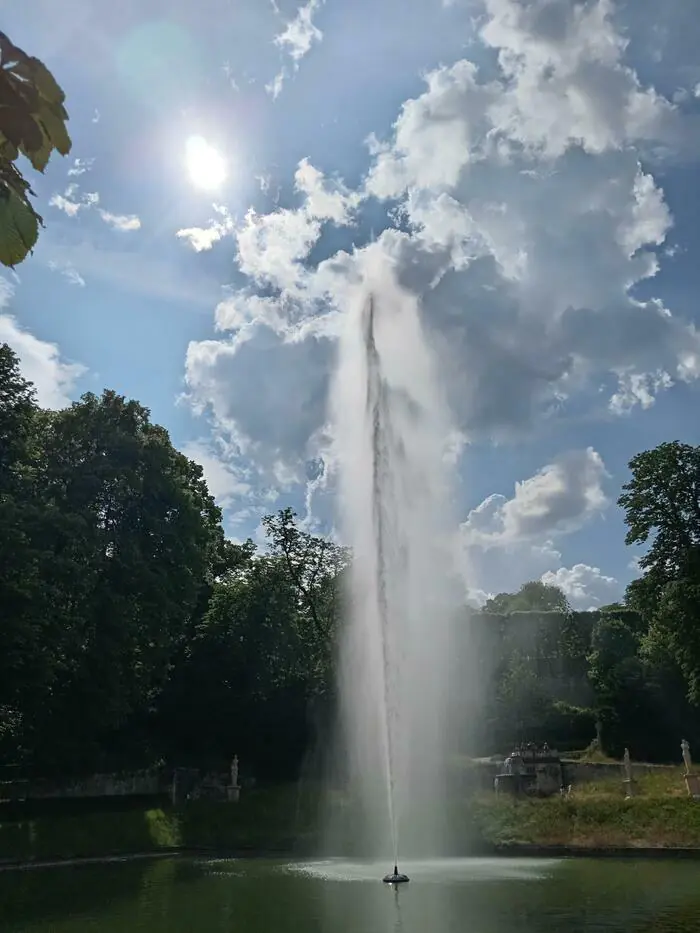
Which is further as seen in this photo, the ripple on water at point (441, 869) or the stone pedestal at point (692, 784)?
the stone pedestal at point (692, 784)

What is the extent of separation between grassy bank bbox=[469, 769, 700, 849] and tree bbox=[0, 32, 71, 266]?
98.2 ft

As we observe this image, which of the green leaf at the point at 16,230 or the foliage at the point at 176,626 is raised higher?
the foliage at the point at 176,626

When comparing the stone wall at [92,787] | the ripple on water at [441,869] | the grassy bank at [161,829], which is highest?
the stone wall at [92,787]

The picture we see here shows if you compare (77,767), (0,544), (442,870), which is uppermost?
(0,544)

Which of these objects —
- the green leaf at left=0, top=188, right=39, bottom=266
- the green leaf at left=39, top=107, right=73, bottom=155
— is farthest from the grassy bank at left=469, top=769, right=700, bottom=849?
the green leaf at left=39, top=107, right=73, bottom=155

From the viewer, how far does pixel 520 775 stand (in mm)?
38062

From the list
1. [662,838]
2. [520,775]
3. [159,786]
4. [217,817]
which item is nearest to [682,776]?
[520,775]

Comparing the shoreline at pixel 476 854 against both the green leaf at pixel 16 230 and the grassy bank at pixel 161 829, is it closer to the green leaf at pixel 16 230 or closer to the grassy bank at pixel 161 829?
the grassy bank at pixel 161 829

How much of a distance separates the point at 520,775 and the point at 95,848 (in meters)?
18.8

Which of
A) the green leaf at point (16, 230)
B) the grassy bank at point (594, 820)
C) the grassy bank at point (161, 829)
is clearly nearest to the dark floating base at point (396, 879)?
the grassy bank at point (594, 820)

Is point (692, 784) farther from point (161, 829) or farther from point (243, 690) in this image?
point (243, 690)

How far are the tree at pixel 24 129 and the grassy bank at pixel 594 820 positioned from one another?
2993cm

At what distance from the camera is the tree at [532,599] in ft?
329

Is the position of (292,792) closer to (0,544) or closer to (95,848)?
(95,848)
